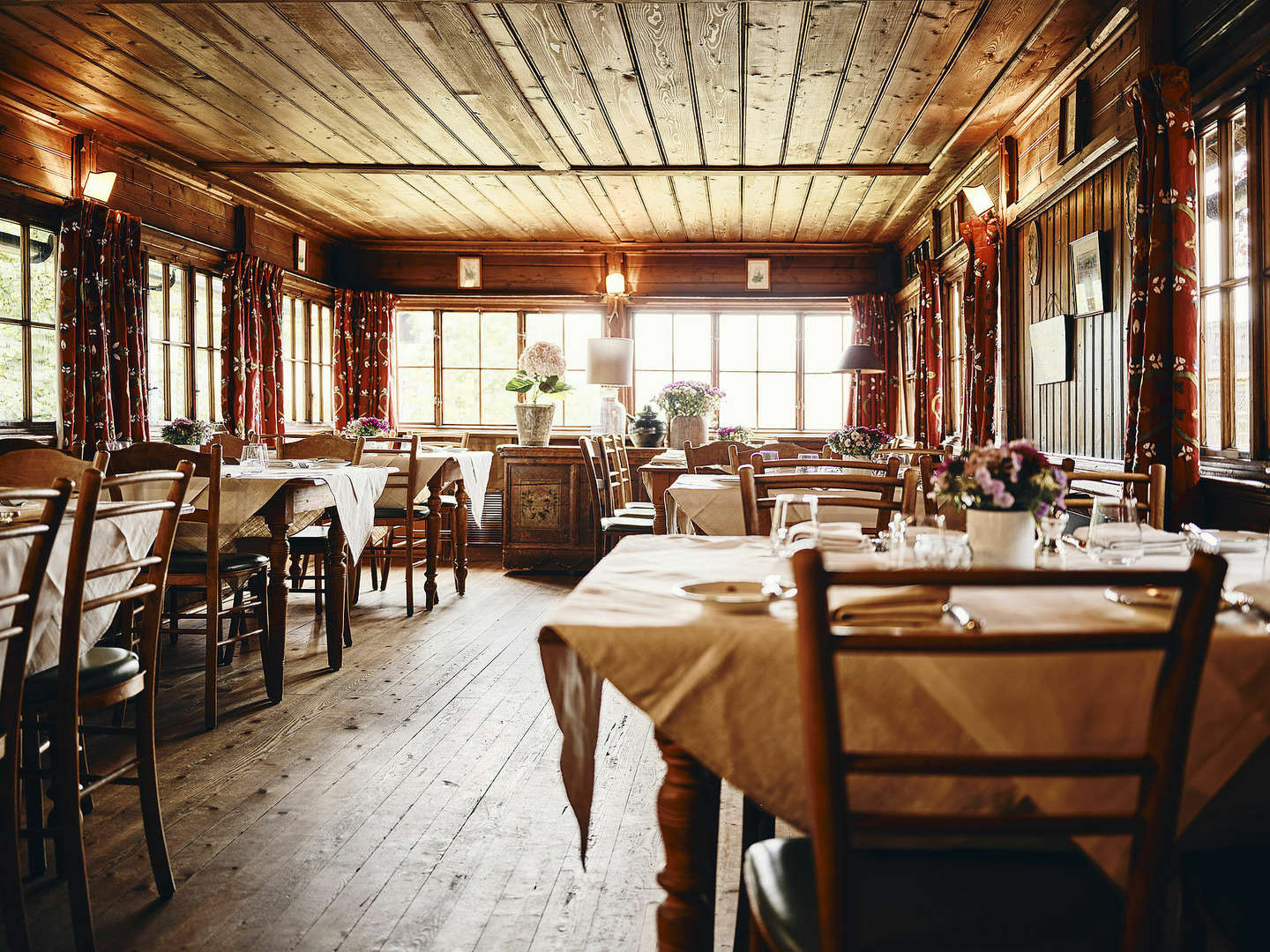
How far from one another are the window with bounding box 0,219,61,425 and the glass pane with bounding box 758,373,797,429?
5468 mm

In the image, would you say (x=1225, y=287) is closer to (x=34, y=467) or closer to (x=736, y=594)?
(x=736, y=594)

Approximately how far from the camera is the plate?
1267 millimetres

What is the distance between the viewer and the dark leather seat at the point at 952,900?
973 millimetres

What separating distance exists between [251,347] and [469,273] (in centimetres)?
237

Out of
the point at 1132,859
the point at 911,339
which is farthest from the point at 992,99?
the point at 1132,859

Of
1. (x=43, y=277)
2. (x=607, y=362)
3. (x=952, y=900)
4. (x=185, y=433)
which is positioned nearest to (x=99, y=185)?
(x=43, y=277)

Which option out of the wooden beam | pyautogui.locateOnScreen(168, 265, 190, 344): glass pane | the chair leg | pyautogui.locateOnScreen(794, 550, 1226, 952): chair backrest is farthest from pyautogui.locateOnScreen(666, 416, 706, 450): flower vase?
pyautogui.locateOnScreen(794, 550, 1226, 952): chair backrest

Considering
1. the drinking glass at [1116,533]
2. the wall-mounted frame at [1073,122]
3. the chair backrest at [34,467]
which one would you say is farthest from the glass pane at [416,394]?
the drinking glass at [1116,533]

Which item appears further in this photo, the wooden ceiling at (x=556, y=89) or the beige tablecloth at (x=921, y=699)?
the wooden ceiling at (x=556, y=89)

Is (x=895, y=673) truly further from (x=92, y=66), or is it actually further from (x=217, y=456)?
(x=92, y=66)

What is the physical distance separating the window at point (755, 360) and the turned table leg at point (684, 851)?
283 inches

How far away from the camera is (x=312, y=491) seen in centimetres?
355

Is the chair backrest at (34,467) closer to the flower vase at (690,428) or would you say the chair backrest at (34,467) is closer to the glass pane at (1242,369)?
the glass pane at (1242,369)

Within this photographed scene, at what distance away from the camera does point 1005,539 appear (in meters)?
1.53
